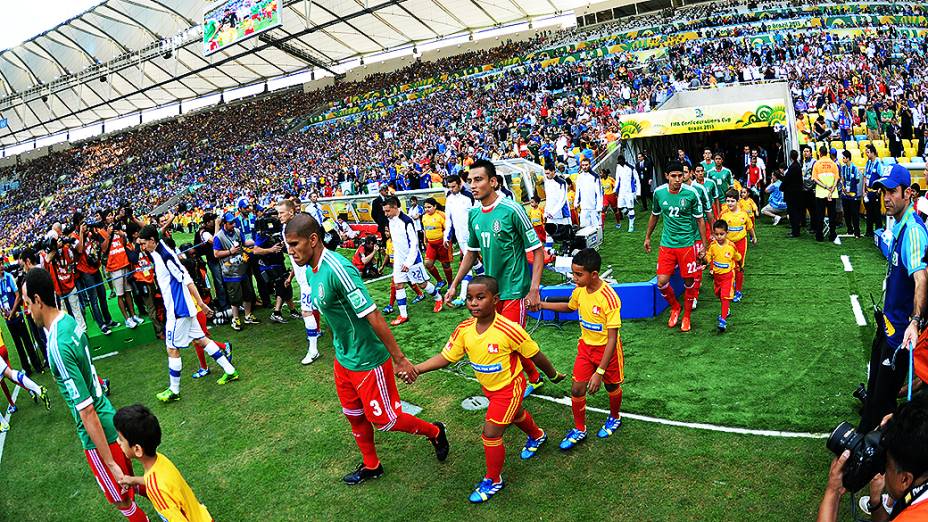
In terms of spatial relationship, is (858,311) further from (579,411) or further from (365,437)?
(365,437)

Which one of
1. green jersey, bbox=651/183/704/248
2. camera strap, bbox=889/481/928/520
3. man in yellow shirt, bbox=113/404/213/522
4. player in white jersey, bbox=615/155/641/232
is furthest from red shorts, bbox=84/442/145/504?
player in white jersey, bbox=615/155/641/232

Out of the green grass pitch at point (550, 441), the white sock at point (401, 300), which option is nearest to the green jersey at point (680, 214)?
the green grass pitch at point (550, 441)

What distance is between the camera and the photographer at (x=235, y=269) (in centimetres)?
976

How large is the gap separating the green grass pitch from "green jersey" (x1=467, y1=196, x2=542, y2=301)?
3.85 feet

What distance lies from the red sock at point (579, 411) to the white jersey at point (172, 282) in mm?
4285

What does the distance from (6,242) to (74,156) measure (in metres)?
21.8

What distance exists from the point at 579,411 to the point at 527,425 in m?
0.47

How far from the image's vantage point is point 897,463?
199cm

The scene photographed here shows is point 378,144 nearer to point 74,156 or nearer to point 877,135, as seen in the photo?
point 877,135

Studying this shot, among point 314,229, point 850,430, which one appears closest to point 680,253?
Result: point 314,229

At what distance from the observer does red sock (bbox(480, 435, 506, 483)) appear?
4.27 m

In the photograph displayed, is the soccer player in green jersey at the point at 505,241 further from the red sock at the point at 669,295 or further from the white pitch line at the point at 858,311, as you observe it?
the white pitch line at the point at 858,311

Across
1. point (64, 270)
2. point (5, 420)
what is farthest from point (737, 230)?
point (64, 270)

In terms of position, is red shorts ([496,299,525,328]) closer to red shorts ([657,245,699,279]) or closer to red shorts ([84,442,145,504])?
red shorts ([657,245,699,279])
